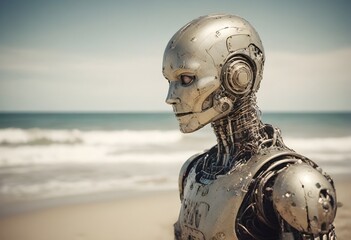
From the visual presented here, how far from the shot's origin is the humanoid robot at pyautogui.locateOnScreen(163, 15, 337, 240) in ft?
6.43

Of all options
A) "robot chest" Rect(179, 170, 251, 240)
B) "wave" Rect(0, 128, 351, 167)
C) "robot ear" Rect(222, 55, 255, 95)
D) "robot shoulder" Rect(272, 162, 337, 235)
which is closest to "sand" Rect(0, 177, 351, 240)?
"robot chest" Rect(179, 170, 251, 240)

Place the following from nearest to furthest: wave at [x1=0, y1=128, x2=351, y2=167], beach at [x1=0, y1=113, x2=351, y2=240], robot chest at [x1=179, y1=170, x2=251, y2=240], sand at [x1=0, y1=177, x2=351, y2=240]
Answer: robot chest at [x1=179, y1=170, x2=251, y2=240] → sand at [x1=0, y1=177, x2=351, y2=240] → beach at [x1=0, y1=113, x2=351, y2=240] → wave at [x1=0, y1=128, x2=351, y2=167]

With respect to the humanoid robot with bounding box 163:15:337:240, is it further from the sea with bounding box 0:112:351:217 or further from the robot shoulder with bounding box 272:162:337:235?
the sea with bounding box 0:112:351:217

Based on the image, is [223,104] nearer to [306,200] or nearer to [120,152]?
[306,200]

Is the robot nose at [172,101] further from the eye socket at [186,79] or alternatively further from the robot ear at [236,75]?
the robot ear at [236,75]

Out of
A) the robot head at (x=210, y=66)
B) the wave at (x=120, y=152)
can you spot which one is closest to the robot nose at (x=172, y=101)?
the robot head at (x=210, y=66)

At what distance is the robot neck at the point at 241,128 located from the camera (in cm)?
236

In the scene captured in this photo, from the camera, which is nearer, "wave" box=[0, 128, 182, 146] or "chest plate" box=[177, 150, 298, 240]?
"chest plate" box=[177, 150, 298, 240]

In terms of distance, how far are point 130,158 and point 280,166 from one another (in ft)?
39.8

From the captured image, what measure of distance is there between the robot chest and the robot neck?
0.17 m

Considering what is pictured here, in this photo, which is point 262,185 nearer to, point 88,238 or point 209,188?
point 209,188

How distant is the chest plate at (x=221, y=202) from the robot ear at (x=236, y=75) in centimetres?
35

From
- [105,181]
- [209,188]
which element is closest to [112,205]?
[105,181]

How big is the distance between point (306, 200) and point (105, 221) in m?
5.39
